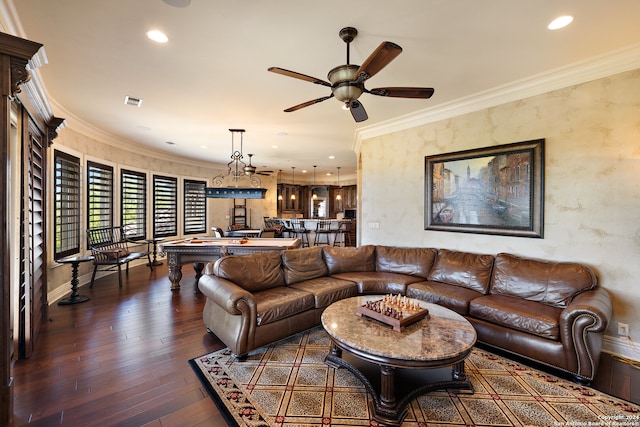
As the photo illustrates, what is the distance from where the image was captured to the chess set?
221 centimetres

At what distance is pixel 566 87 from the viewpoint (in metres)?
3.08

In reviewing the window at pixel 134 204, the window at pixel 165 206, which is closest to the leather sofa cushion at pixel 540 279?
the window at pixel 134 204

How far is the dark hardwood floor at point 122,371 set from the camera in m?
1.92

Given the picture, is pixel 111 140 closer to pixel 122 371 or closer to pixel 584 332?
pixel 122 371

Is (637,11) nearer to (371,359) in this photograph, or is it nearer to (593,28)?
(593,28)

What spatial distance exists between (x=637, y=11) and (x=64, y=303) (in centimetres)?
710

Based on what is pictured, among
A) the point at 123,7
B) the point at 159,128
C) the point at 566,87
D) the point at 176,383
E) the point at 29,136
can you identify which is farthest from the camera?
the point at 159,128

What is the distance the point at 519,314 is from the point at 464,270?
935mm

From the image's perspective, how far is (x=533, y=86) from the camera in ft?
10.7

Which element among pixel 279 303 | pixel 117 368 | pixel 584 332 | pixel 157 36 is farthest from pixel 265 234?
pixel 584 332

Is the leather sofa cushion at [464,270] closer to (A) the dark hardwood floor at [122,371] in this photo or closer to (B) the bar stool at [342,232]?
(A) the dark hardwood floor at [122,371]

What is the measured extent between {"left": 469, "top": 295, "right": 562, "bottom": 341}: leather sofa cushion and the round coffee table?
0.60 m

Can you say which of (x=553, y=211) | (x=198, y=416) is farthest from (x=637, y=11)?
(x=198, y=416)

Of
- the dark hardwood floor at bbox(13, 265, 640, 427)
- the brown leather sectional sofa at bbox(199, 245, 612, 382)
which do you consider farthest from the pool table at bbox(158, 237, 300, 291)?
the brown leather sectional sofa at bbox(199, 245, 612, 382)
